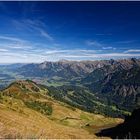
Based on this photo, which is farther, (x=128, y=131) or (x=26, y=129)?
(x=128, y=131)

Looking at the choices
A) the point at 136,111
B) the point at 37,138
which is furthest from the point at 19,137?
the point at 136,111

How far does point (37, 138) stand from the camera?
11.5 metres

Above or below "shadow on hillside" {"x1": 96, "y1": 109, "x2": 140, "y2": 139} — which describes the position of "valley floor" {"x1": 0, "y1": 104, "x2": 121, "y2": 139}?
above

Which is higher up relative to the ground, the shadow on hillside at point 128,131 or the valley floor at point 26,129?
the valley floor at point 26,129

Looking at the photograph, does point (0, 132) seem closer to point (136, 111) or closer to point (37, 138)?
point (37, 138)

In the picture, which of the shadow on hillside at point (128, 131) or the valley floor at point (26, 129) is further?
the shadow on hillside at point (128, 131)

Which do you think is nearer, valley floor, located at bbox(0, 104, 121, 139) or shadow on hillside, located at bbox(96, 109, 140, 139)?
valley floor, located at bbox(0, 104, 121, 139)

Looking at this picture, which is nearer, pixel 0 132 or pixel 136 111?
pixel 0 132

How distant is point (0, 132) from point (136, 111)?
186m

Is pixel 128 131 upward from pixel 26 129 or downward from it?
downward

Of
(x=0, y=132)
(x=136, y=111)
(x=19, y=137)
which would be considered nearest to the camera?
(x=19, y=137)

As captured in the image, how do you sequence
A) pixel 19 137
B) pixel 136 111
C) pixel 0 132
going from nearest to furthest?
pixel 19 137
pixel 0 132
pixel 136 111

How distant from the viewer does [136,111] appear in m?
190

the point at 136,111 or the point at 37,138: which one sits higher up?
the point at 37,138
